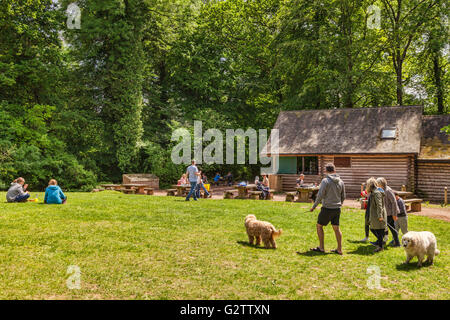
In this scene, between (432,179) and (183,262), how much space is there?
20.0 metres

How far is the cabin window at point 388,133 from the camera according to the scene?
2250cm

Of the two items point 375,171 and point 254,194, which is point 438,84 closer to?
point 375,171

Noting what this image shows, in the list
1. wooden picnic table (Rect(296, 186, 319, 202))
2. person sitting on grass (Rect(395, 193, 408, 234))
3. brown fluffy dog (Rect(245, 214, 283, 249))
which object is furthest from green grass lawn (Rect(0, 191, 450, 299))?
wooden picnic table (Rect(296, 186, 319, 202))

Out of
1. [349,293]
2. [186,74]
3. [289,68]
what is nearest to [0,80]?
[186,74]

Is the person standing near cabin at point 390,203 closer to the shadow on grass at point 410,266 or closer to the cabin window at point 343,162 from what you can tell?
the shadow on grass at point 410,266

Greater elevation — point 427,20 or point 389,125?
point 427,20

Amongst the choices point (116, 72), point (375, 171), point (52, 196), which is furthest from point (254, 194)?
point (116, 72)

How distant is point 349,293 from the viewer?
5.73m

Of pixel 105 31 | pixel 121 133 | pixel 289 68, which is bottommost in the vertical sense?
pixel 121 133

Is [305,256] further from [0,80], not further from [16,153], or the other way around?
[0,80]

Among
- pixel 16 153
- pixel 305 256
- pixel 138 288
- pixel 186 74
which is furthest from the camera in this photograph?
pixel 186 74

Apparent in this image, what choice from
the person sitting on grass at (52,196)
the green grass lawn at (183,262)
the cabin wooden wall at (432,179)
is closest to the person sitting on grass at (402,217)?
the green grass lawn at (183,262)

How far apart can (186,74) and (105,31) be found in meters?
8.37

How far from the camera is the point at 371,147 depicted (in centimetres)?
2233
